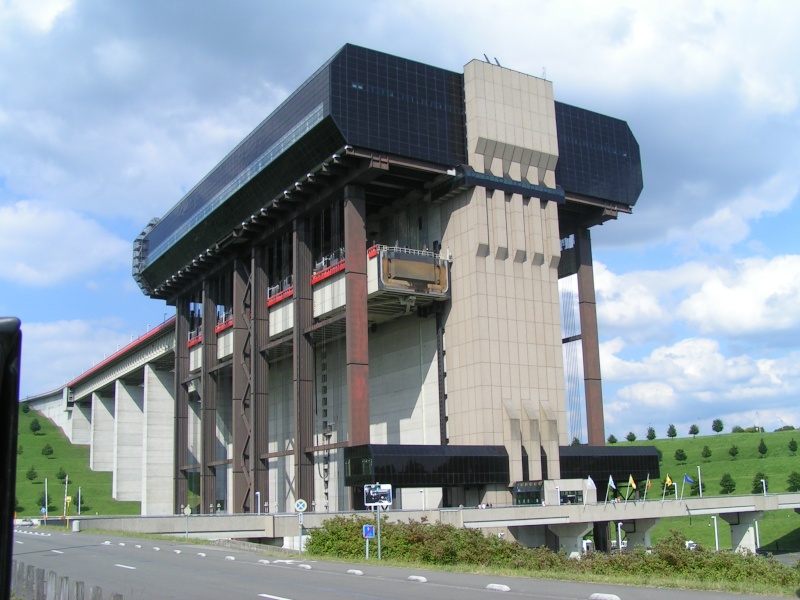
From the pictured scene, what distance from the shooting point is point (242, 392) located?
89375 mm

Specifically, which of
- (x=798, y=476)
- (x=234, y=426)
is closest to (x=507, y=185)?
(x=234, y=426)

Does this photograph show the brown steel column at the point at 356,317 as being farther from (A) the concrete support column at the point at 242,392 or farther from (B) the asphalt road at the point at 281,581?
(B) the asphalt road at the point at 281,581

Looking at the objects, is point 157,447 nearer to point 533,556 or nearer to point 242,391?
point 242,391

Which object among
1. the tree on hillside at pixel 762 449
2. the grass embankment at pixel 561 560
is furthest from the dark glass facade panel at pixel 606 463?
the tree on hillside at pixel 762 449

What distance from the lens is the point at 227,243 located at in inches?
3600

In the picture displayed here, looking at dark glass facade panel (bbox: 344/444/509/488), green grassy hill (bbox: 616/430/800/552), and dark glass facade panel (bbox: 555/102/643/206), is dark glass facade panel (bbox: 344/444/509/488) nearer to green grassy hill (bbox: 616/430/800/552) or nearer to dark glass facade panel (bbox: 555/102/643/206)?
green grassy hill (bbox: 616/430/800/552)

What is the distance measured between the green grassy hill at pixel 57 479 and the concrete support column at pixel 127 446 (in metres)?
2.39

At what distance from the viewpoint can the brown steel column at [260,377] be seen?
3322 inches

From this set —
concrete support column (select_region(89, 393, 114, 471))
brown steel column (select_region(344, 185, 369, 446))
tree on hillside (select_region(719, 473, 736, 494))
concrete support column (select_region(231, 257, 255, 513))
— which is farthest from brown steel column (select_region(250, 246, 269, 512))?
concrete support column (select_region(89, 393, 114, 471))

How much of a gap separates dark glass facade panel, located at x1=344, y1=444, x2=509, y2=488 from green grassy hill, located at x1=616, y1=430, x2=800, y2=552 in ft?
57.5

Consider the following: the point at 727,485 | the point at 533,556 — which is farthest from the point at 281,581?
the point at 727,485

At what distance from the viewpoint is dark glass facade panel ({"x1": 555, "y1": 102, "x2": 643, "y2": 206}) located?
269ft

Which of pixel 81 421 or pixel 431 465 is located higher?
pixel 81 421

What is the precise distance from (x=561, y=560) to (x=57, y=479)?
12556cm
